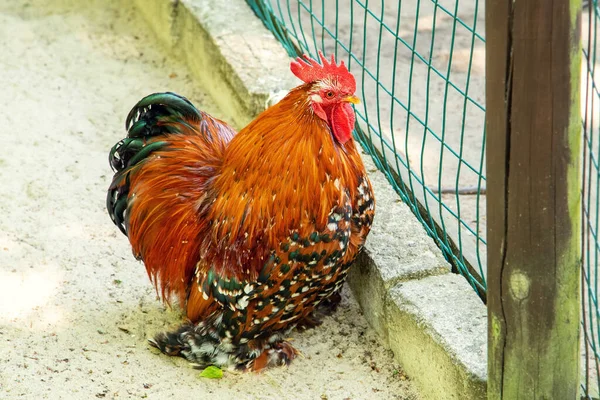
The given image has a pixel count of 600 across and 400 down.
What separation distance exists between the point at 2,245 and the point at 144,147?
1.00 metres

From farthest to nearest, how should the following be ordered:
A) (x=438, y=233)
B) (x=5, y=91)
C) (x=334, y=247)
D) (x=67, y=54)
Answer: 1. (x=67, y=54)
2. (x=5, y=91)
3. (x=438, y=233)
4. (x=334, y=247)

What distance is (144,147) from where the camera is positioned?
3.67 metres

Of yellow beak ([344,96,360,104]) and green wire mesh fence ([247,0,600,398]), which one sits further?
green wire mesh fence ([247,0,600,398])

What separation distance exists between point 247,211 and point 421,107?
103 inches

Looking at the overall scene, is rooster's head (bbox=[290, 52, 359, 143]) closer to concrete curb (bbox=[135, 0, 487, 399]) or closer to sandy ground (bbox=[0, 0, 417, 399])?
concrete curb (bbox=[135, 0, 487, 399])

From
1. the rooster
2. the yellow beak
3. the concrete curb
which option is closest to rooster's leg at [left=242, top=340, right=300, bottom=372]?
the rooster

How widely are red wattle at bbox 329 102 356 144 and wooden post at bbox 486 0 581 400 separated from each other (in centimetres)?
88

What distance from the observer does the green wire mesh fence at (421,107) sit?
3.86 meters

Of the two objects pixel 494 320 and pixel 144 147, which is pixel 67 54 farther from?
pixel 494 320

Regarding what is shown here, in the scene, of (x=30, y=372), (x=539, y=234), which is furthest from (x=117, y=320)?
(x=539, y=234)

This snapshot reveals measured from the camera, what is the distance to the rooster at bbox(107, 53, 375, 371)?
322 cm

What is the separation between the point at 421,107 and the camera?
5.60m

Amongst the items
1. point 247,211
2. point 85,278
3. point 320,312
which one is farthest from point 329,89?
point 85,278

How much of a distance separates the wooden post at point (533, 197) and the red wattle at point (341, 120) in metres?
0.88
